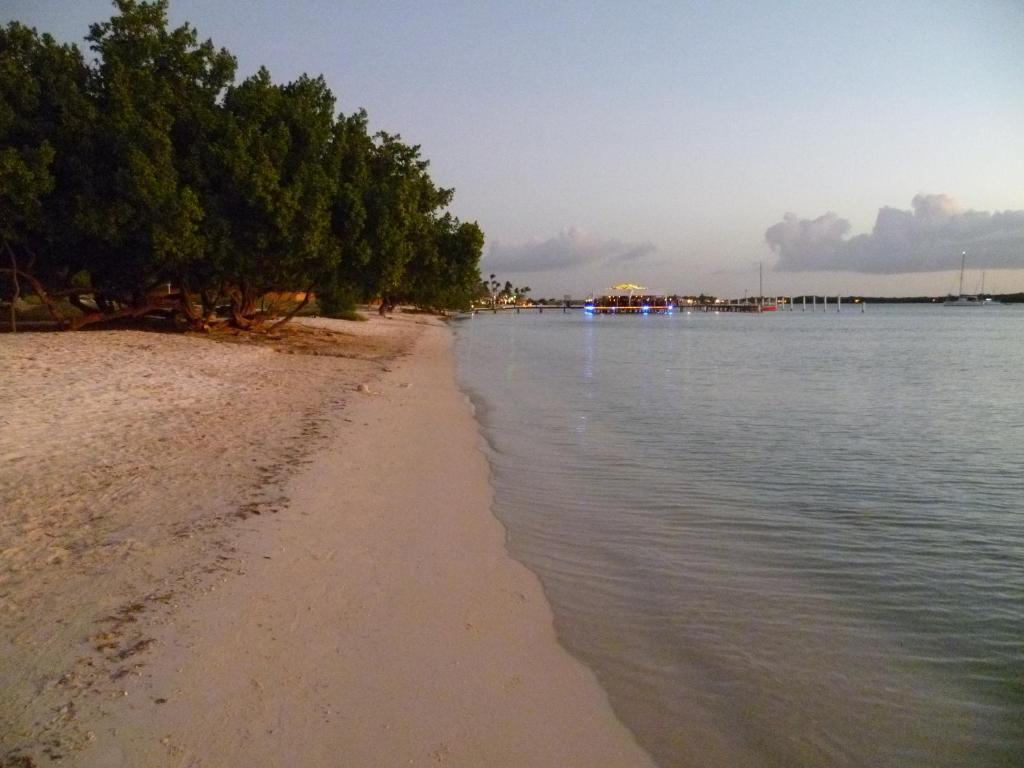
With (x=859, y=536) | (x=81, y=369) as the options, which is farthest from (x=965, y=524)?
(x=81, y=369)

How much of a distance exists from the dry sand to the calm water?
495 mm

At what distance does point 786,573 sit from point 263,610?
433 cm

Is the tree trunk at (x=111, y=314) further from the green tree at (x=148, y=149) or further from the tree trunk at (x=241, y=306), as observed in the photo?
the tree trunk at (x=241, y=306)

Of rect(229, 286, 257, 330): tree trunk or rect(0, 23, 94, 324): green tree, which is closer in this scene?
rect(0, 23, 94, 324): green tree

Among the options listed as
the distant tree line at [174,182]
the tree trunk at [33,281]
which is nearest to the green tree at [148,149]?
the distant tree line at [174,182]

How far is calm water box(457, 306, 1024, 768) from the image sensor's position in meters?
4.32

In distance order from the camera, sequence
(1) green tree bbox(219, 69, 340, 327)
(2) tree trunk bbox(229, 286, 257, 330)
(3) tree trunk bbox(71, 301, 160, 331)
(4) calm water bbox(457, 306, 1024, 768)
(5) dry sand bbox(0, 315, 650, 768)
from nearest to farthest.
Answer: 1. (5) dry sand bbox(0, 315, 650, 768)
2. (4) calm water bbox(457, 306, 1024, 768)
3. (1) green tree bbox(219, 69, 340, 327)
4. (3) tree trunk bbox(71, 301, 160, 331)
5. (2) tree trunk bbox(229, 286, 257, 330)

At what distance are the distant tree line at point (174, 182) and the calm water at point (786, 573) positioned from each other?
11.4m

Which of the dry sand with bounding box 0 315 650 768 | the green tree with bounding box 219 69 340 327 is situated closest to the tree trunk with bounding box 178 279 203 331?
the green tree with bounding box 219 69 340 327

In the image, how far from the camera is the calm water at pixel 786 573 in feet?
14.2

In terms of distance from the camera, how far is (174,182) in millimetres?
20312

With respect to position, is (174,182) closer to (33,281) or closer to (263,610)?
(33,281)

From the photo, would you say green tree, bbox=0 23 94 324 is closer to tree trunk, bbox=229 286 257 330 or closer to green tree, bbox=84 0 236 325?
green tree, bbox=84 0 236 325

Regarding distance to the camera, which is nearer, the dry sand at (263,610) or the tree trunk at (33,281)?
the dry sand at (263,610)
